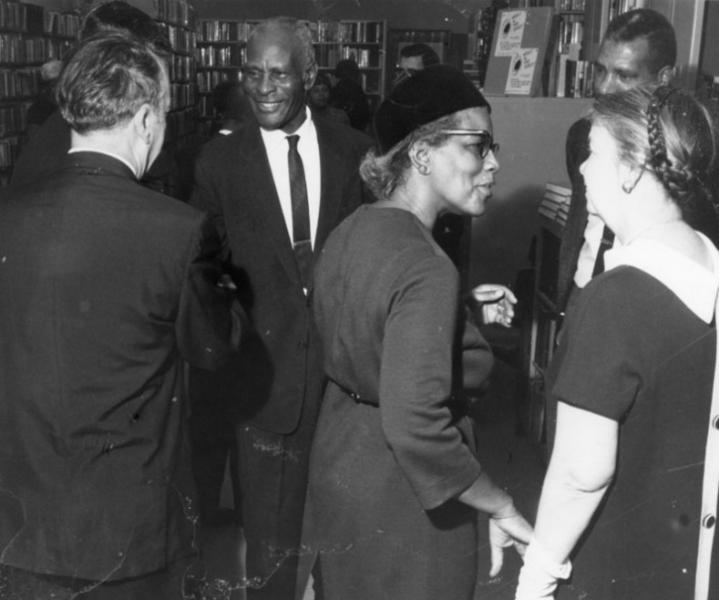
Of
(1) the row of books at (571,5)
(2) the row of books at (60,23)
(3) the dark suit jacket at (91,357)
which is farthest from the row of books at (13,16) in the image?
(3) the dark suit jacket at (91,357)

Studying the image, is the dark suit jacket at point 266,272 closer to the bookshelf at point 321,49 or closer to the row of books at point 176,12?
the row of books at point 176,12

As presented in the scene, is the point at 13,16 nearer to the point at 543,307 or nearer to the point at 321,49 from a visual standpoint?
the point at 543,307

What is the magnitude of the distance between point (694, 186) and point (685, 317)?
7.6 inches

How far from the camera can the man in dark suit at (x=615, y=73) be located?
8.25 ft

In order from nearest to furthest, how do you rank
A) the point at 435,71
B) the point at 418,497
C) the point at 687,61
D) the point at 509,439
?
the point at 418,497 < the point at 435,71 < the point at 687,61 < the point at 509,439

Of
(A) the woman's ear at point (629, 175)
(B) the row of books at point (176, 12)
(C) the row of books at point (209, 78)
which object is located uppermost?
(B) the row of books at point (176, 12)

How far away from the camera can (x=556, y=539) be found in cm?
129

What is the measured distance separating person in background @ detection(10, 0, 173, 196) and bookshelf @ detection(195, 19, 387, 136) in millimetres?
9776

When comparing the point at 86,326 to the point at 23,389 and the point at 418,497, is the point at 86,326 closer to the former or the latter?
the point at 23,389

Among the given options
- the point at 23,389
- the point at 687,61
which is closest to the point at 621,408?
→ the point at 23,389

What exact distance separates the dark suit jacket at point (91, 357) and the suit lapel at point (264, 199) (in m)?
0.79

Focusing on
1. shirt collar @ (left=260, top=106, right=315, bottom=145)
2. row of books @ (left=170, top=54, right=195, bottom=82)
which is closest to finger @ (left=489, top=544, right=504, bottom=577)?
shirt collar @ (left=260, top=106, right=315, bottom=145)

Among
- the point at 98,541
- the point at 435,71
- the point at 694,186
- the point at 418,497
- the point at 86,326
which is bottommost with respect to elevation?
the point at 98,541

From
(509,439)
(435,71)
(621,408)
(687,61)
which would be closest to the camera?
(621,408)
